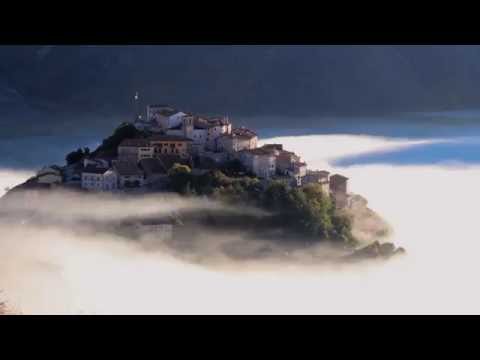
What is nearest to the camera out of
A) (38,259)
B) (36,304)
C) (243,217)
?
(36,304)

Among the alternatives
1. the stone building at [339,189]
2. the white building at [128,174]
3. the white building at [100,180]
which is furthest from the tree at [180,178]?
the stone building at [339,189]

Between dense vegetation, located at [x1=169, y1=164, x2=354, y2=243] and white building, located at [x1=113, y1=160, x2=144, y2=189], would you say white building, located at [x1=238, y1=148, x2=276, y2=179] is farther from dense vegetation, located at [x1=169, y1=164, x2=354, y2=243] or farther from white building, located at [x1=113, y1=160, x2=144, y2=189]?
A: white building, located at [x1=113, y1=160, x2=144, y2=189]

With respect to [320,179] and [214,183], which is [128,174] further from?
[320,179]

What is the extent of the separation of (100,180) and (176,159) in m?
1.05

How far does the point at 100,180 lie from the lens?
8.55 m

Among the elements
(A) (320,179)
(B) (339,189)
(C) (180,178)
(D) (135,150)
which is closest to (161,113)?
(D) (135,150)

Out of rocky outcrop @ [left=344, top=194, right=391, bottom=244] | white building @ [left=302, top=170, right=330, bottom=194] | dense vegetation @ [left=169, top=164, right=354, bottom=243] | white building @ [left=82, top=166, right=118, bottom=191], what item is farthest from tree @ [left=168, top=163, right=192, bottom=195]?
rocky outcrop @ [left=344, top=194, right=391, bottom=244]

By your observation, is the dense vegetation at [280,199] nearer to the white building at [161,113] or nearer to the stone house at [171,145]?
the stone house at [171,145]

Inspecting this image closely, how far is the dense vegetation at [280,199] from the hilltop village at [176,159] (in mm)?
147

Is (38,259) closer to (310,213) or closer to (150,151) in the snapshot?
(150,151)
